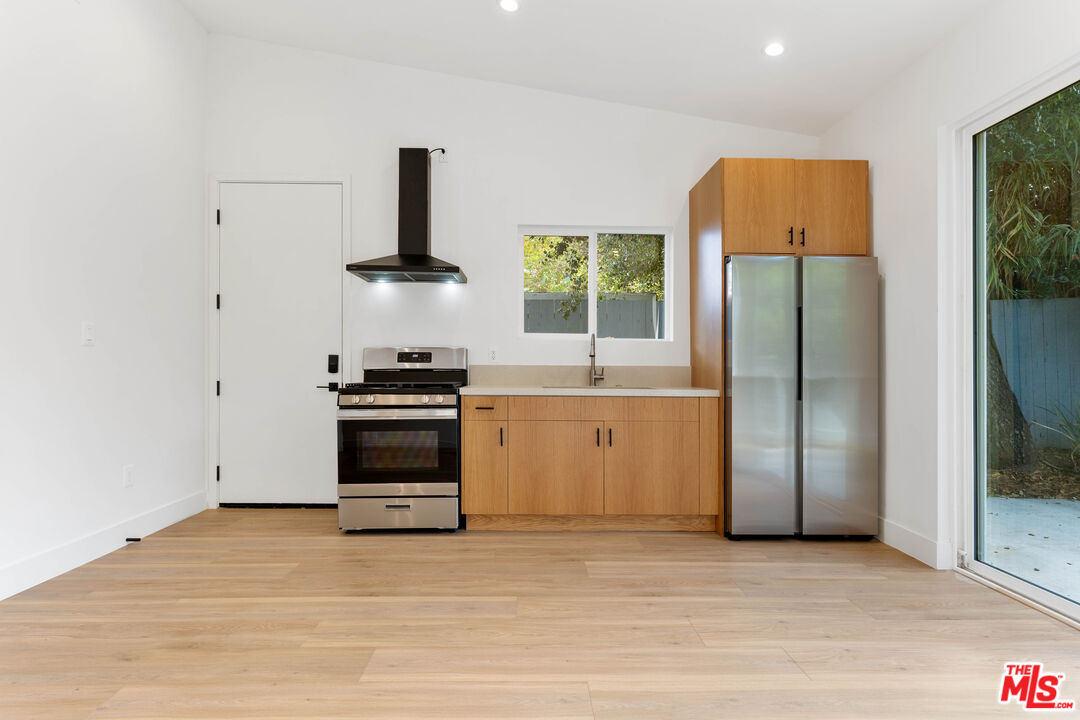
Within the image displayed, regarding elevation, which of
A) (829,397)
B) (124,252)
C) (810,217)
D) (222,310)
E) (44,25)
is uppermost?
(44,25)

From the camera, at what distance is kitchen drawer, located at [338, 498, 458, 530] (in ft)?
11.6

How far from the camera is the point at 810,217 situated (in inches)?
138

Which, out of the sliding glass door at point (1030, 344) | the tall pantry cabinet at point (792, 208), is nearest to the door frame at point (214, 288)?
the tall pantry cabinet at point (792, 208)

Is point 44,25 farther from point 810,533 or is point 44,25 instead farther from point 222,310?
point 810,533

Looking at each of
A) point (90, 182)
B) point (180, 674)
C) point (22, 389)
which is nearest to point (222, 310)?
point (90, 182)

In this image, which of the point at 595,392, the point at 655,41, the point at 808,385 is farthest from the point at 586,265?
the point at 808,385

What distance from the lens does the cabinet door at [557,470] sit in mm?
3584

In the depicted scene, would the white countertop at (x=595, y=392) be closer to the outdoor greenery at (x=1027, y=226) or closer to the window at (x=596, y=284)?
the window at (x=596, y=284)

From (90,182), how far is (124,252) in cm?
41

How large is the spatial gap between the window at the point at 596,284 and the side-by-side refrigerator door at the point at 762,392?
920mm

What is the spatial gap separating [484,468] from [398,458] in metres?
0.54

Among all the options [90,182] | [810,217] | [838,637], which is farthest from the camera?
[810,217]

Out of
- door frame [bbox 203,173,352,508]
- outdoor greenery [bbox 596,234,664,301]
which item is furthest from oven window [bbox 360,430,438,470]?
outdoor greenery [bbox 596,234,664,301]

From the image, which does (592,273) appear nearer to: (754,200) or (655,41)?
(754,200)
